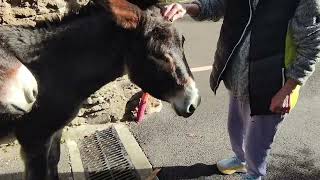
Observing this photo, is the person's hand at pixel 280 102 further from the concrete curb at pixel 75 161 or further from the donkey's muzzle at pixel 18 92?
the concrete curb at pixel 75 161

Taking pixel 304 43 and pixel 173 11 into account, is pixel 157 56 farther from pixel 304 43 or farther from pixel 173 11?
pixel 304 43

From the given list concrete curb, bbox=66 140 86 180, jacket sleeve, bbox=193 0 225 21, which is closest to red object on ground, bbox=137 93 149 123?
concrete curb, bbox=66 140 86 180

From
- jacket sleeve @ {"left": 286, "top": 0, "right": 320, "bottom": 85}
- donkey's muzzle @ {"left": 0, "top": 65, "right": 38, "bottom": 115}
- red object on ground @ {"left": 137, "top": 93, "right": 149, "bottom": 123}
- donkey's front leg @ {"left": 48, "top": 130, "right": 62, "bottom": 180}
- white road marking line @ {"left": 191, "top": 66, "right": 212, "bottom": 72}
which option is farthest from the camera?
white road marking line @ {"left": 191, "top": 66, "right": 212, "bottom": 72}

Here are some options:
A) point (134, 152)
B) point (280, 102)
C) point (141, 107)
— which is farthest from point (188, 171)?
point (280, 102)

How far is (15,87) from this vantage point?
9.26ft

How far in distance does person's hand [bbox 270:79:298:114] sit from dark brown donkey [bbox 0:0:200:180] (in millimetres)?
532

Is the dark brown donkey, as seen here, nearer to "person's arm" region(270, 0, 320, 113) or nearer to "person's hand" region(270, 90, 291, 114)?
"person's hand" region(270, 90, 291, 114)

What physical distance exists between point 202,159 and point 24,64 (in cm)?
217

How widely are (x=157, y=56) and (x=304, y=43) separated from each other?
947mm

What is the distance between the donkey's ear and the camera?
2.98 metres

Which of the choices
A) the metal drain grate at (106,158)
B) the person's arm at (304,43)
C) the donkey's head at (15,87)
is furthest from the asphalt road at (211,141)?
the donkey's head at (15,87)

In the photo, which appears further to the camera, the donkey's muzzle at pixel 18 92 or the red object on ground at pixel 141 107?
the red object on ground at pixel 141 107

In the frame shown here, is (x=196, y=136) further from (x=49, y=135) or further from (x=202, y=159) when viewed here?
(x=49, y=135)

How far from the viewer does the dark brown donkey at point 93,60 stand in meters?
3.14
